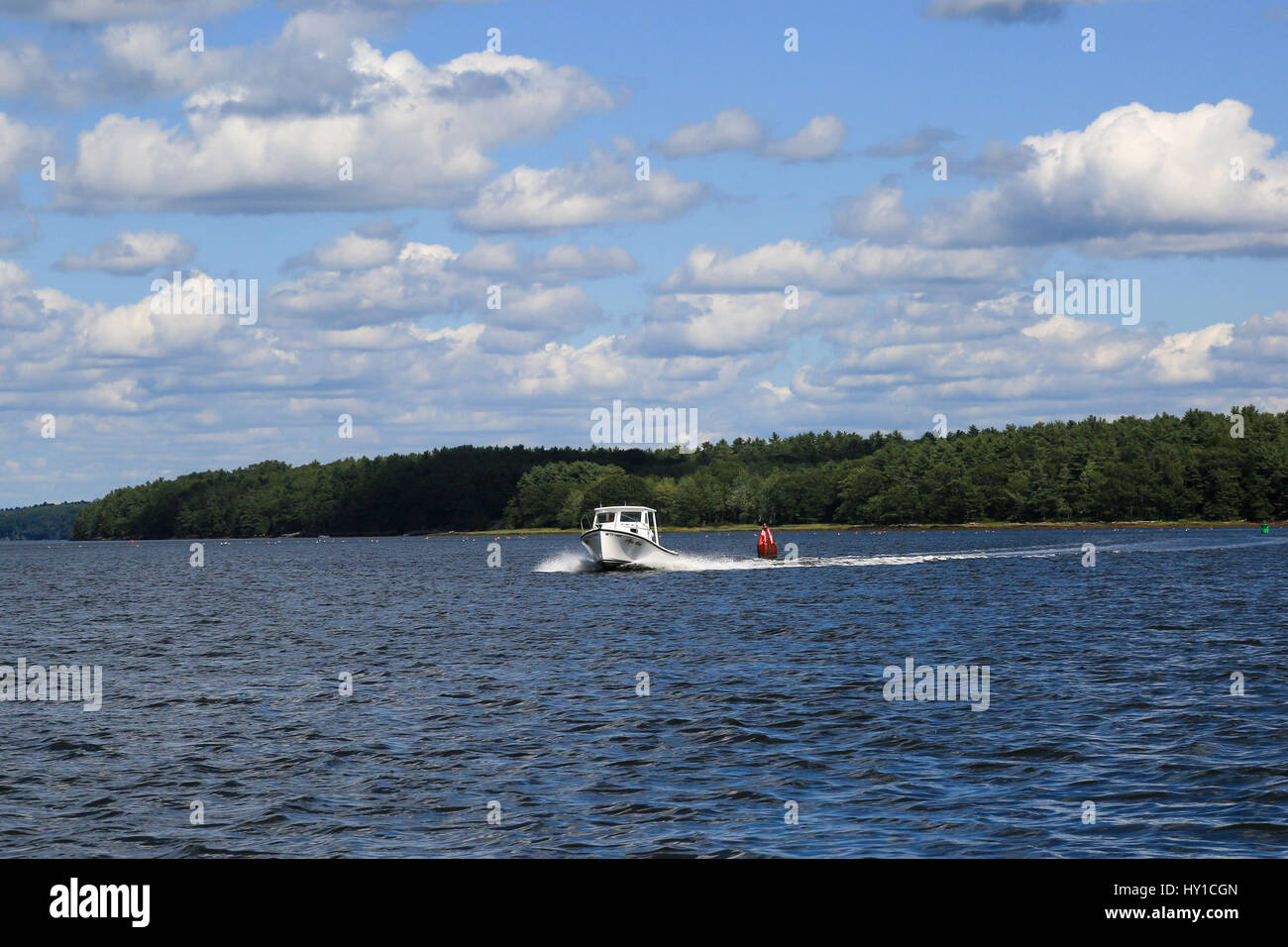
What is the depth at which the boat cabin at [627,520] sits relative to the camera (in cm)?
10131

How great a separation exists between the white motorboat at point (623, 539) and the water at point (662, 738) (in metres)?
32.0

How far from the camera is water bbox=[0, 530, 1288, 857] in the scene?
20109 mm

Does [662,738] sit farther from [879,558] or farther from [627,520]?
[879,558]

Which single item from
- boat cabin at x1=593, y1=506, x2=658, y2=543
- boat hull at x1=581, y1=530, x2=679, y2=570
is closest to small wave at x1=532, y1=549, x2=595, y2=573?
boat hull at x1=581, y1=530, x2=679, y2=570

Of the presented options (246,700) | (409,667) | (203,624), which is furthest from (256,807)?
(203,624)

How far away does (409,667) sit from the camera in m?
45.2

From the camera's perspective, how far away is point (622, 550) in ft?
338

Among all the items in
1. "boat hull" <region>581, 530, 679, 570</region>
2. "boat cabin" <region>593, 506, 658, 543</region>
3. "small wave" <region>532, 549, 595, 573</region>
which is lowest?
"small wave" <region>532, 549, 595, 573</region>

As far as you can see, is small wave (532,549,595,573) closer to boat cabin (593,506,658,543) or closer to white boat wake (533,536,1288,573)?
white boat wake (533,536,1288,573)

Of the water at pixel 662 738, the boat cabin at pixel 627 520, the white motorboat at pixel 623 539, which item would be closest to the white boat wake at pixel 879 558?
the white motorboat at pixel 623 539

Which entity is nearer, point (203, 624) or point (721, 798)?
point (721, 798)

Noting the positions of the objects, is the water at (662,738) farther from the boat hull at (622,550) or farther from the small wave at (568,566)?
the small wave at (568,566)
